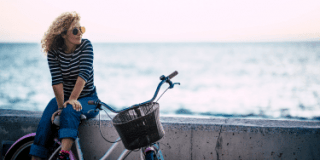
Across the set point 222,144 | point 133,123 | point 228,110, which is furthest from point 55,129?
point 228,110

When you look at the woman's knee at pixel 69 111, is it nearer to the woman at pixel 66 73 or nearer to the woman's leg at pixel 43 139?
the woman at pixel 66 73

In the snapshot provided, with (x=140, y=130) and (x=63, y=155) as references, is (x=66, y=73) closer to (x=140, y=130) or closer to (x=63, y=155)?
(x=63, y=155)

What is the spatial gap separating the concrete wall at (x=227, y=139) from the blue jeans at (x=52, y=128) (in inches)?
19.3

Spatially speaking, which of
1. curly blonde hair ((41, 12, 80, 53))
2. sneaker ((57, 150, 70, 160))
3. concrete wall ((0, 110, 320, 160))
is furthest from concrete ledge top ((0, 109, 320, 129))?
curly blonde hair ((41, 12, 80, 53))

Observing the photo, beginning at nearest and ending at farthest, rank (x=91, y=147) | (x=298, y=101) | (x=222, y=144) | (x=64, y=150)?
(x=64, y=150), (x=222, y=144), (x=91, y=147), (x=298, y=101)

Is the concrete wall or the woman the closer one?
the woman

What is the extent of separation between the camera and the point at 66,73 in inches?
110

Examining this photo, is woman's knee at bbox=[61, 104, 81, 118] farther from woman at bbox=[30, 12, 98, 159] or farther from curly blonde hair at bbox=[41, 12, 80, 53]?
curly blonde hair at bbox=[41, 12, 80, 53]

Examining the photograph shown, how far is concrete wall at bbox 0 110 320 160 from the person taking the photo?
2.73m

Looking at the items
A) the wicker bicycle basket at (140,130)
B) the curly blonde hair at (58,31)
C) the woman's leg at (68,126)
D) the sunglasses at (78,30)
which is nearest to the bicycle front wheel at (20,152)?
the woman's leg at (68,126)

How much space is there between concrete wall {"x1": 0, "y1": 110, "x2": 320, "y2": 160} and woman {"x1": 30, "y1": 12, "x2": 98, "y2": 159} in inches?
18.4

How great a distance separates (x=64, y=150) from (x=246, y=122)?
201cm

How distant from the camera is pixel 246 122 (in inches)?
118

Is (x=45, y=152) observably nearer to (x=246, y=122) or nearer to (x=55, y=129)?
(x=55, y=129)
